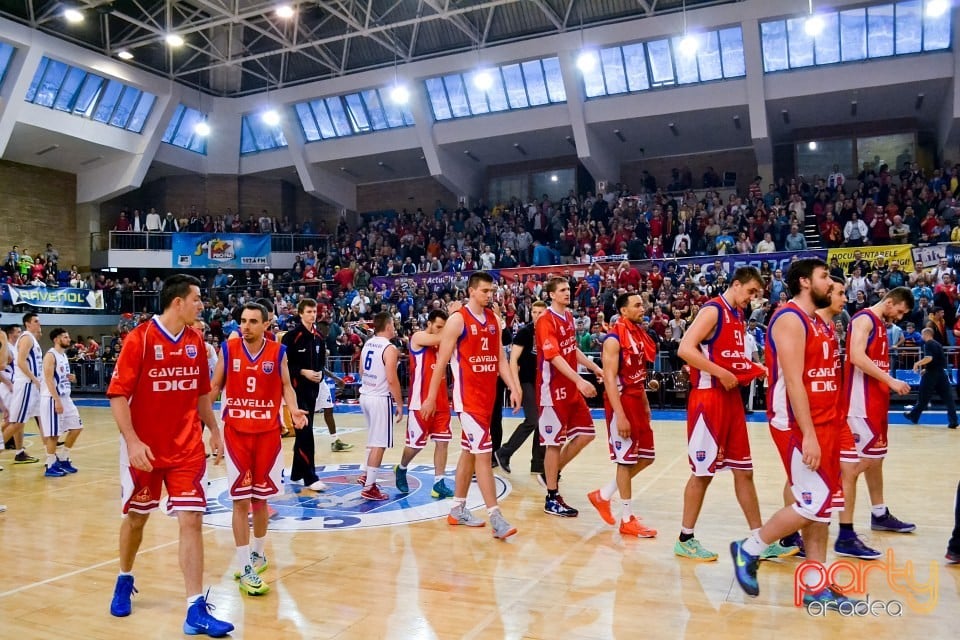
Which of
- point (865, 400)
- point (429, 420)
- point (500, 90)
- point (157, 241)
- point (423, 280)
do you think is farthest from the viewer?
point (157, 241)

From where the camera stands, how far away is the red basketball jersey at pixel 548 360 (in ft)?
20.2

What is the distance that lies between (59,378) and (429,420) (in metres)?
5.18

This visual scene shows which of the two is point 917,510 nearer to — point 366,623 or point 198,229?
point 366,623

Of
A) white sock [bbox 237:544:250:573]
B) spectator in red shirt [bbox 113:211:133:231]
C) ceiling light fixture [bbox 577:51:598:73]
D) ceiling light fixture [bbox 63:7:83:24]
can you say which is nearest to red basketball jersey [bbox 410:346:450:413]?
white sock [bbox 237:544:250:573]

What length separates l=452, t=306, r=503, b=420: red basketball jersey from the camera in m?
5.70

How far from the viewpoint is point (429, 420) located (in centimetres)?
704

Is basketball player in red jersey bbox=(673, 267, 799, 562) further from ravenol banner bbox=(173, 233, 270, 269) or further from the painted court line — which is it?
ravenol banner bbox=(173, 233, 270, 269)

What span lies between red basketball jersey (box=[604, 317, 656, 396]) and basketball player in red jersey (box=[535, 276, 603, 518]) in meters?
0.41

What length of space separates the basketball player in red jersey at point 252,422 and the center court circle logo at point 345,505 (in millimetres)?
778

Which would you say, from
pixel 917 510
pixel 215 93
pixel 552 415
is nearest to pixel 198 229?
pixel 215 93

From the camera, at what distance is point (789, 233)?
19469 millimetres

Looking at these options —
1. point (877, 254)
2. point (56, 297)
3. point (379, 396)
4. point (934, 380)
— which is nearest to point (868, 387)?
point (379, 396)

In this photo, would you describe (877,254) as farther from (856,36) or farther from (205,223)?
(205,223)

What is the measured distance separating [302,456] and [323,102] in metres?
23.8
